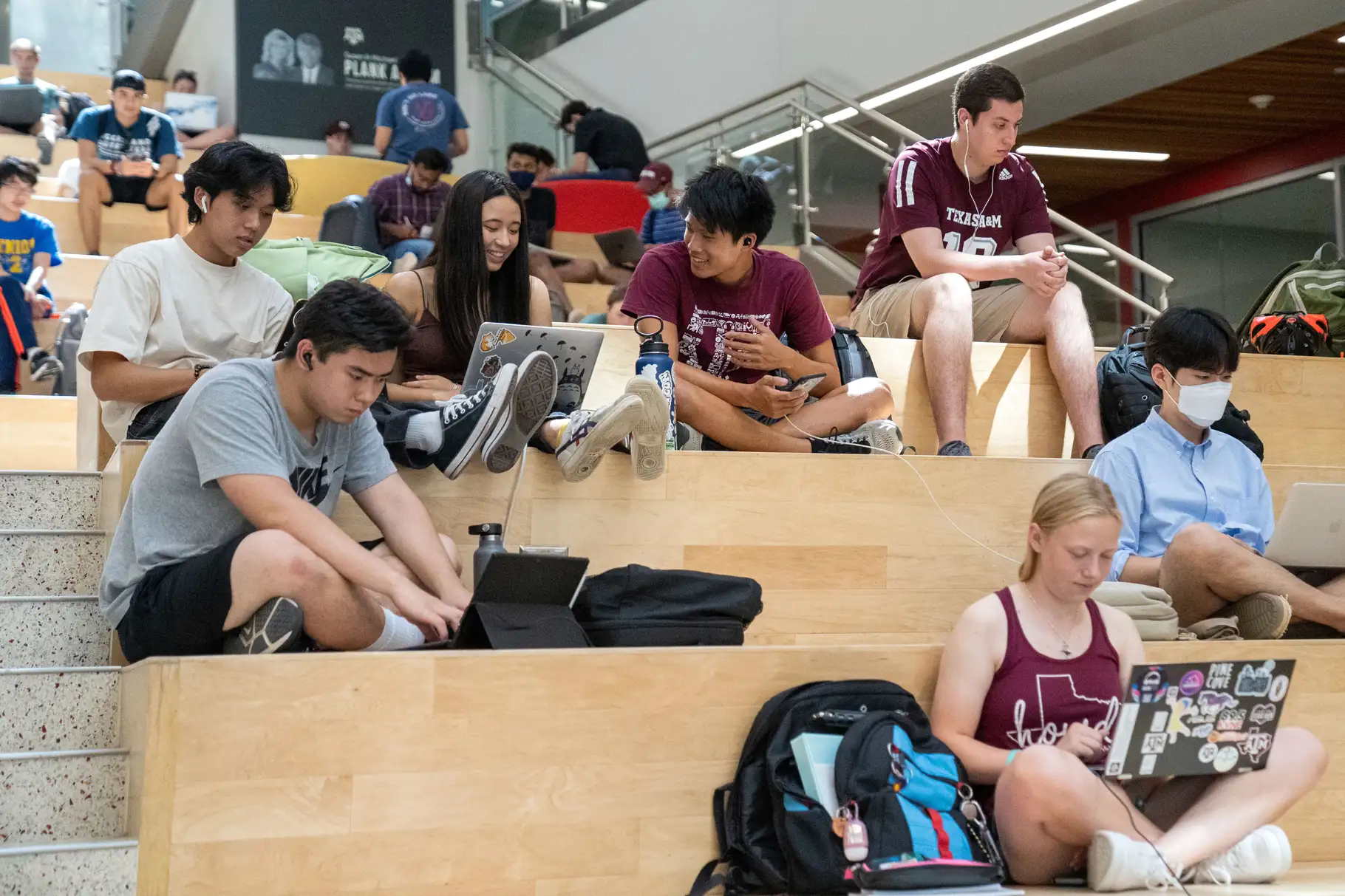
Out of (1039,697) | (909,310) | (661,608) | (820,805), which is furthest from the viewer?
(909,310)

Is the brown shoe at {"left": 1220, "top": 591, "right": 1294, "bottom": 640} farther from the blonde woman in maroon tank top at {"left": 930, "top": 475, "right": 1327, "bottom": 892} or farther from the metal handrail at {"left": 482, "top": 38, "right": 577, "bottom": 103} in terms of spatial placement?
the metal handrail at {"left": 482, "top": 38, "right": 577, "bottom": 103}

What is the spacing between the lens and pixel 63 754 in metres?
2.39

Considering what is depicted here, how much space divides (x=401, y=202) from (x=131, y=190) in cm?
161

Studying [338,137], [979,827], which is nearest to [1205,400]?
[979,827]

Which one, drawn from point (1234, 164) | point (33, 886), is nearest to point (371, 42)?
point (1234, 164)

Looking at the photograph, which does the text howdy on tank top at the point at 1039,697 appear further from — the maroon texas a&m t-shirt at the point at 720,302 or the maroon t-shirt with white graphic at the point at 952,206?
the maroon t-shirt with white graphic at the point at 952,206

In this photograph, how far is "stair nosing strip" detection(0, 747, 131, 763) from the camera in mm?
2383

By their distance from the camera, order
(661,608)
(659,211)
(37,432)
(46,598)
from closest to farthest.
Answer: (661,608) < (46,598) < (37,432) < (659,211)

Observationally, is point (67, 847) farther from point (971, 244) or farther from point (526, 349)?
point (971, 244)

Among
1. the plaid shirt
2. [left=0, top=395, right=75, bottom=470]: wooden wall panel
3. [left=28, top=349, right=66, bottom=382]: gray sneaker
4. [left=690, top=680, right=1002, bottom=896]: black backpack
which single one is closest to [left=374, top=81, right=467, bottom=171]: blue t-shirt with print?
the plaid shirt

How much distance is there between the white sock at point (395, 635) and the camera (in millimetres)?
2521

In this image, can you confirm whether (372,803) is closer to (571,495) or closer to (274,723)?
(274,723)

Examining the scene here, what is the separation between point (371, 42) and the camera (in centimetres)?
1009

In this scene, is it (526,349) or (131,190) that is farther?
(131,190)
